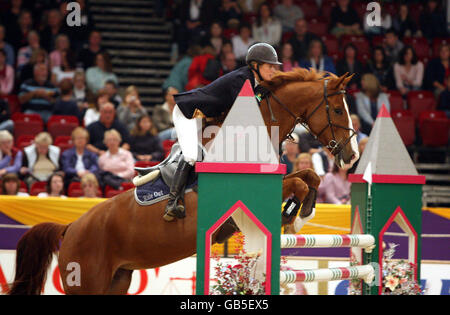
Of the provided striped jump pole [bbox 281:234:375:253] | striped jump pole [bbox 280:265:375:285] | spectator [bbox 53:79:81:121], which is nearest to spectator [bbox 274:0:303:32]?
spectator [bbox 53:79:81:121]

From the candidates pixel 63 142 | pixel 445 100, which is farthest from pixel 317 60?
pixel 63 142

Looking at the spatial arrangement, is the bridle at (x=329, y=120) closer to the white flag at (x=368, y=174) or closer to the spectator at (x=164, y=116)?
the white flag at (x=368, y=174)

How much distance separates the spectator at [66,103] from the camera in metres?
8.96

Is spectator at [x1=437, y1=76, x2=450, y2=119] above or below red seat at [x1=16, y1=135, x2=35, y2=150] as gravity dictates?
above

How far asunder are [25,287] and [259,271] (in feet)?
6.84

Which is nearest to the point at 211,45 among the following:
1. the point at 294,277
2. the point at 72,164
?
the point at 72,164

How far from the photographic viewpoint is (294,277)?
150 inches

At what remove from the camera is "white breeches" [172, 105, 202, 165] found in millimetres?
4215

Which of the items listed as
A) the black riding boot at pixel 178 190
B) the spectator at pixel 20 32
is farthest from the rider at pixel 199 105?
the spectator at pixel 20 32

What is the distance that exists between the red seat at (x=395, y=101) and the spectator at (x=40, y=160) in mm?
5285

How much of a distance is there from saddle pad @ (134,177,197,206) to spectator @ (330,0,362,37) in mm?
8004

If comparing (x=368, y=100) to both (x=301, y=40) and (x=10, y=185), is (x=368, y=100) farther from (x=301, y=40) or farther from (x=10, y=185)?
(x=10, y=185)

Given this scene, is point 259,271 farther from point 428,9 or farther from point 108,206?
point 428,9

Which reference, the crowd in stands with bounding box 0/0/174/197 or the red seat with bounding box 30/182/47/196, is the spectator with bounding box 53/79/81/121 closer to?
the crowd in stands with bounding box 0/0/174/197
